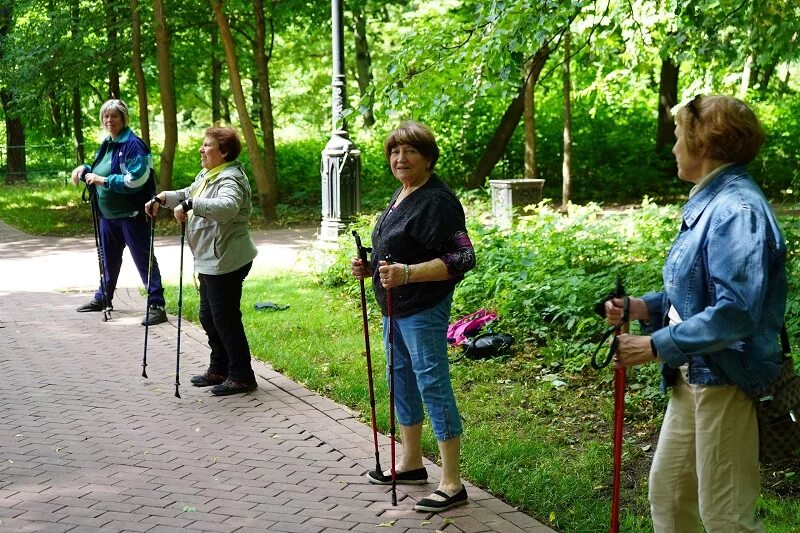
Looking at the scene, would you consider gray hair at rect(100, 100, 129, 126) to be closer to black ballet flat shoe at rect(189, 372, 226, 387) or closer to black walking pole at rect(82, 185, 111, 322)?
black walking pole at rect(82, 185, 111, 322)

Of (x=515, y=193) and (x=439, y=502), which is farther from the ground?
(x=515, y=193)

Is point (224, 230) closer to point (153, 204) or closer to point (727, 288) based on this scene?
point (153, 204)

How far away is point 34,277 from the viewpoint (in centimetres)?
1266

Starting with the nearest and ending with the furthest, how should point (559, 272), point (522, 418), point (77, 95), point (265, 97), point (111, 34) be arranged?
point (522, 418), point (559, 272), point (111, 34), point (265, 97), point (77, 95)

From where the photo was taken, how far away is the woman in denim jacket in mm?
2859

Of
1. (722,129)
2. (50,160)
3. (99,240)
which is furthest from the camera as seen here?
(50,160)

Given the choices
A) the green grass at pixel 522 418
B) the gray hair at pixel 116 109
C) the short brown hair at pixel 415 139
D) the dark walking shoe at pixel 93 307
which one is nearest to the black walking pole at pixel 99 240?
the dark walking shoe at pixel 93 307

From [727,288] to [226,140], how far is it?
4515 millimetres

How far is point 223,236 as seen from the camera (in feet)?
21.8

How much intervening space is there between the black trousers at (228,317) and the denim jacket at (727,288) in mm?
4075

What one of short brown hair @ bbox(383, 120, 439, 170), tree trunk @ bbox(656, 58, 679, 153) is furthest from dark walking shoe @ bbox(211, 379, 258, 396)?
tree trunk @ bbox(656, 58, 679, 153)

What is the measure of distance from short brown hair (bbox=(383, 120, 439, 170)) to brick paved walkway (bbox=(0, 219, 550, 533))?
174 centimetres

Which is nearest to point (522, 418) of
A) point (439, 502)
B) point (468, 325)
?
point (439, 502)

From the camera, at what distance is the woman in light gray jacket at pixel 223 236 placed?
6598 millimetres
